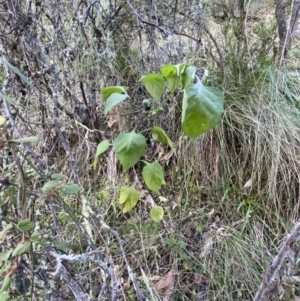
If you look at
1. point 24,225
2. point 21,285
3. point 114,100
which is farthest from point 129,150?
point 21,285

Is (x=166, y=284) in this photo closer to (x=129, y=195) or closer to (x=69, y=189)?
(x=129, y=195)

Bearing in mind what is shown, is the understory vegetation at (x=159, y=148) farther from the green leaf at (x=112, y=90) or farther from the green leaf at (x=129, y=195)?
the green leaf at (x=112, y=90)

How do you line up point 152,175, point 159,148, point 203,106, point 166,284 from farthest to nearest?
point 159,148, point 166,284, point 152,175, point 203,106

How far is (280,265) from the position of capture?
546 millimetres

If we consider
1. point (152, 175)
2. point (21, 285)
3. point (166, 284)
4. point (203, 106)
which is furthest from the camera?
point (166, 284)

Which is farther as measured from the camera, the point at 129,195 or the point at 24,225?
the point at 129,195

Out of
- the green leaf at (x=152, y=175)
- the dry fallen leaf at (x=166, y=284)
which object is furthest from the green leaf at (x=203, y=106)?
the dry fallen leaf at (x=166, y=284)

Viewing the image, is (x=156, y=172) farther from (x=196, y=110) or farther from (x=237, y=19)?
(x=237, y=19)

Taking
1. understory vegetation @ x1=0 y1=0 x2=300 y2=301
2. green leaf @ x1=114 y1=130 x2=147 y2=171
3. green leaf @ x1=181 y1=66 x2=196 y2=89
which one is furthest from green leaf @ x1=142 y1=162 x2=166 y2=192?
green leaf @ x1=181 y1=66 x2=196 y2=89

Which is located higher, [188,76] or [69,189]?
[188,76]

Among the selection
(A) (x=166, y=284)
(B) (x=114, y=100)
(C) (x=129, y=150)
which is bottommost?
(A) (x=166, y=284)

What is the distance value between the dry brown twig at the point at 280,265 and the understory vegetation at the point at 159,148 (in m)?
0.21

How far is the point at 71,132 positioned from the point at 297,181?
0.84 meters

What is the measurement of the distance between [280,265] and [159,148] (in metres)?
0.63
